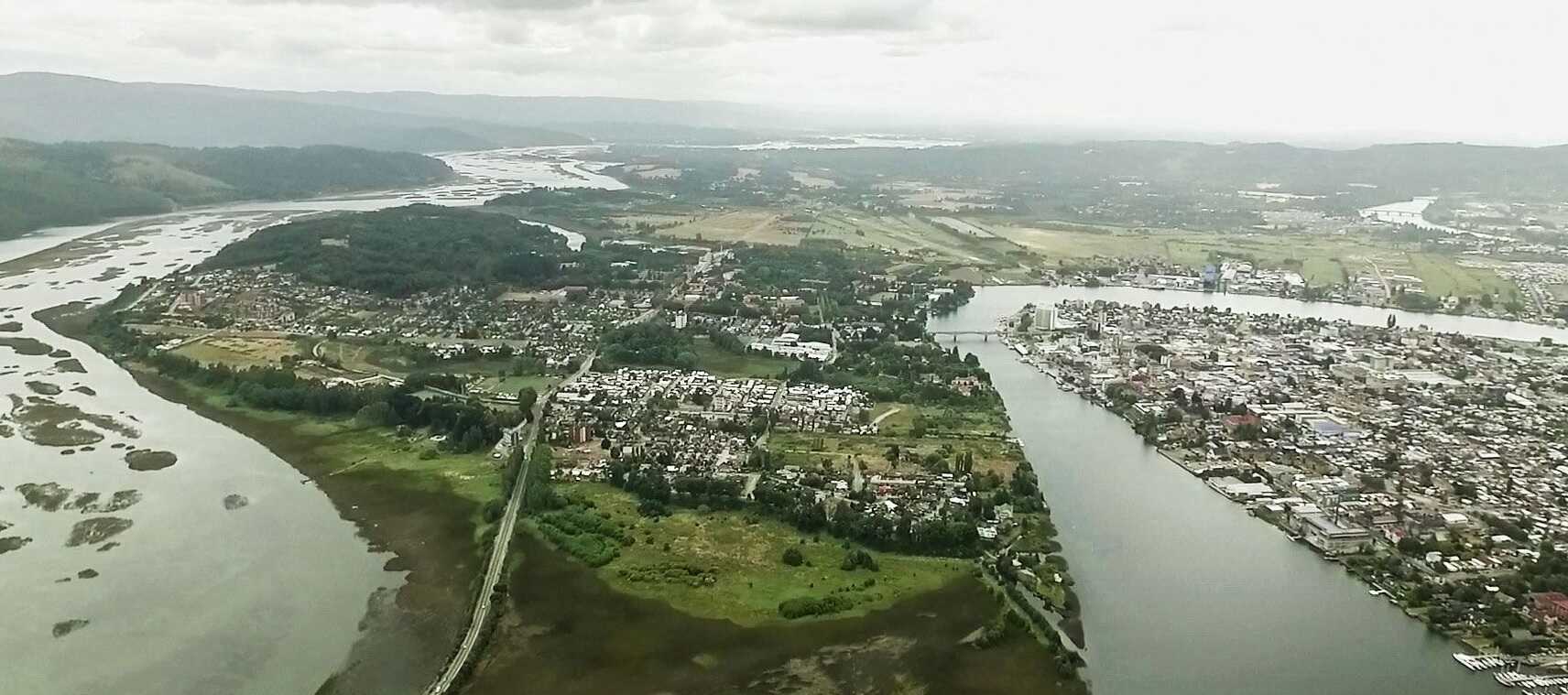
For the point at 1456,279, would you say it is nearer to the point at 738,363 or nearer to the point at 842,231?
the point at 842,231

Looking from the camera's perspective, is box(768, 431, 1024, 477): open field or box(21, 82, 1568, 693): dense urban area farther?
box(768, 431, 1024, 477): open field

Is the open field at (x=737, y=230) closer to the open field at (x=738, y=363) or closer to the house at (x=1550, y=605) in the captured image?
the open field at (x=738, y=363)

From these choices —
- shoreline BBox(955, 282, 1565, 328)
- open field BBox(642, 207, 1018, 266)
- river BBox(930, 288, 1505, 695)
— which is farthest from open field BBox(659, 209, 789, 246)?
river BBox(930, 288, 1505, 695)

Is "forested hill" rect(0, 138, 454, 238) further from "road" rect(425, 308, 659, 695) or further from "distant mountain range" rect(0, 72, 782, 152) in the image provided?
"road" rect(425, 308, 659, 695)

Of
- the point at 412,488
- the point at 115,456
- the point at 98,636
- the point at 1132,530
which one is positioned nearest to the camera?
the point at 98,636

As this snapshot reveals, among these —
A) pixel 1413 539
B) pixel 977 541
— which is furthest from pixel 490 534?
pixel 1413 539

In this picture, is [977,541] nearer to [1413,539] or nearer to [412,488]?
[1413,539]
